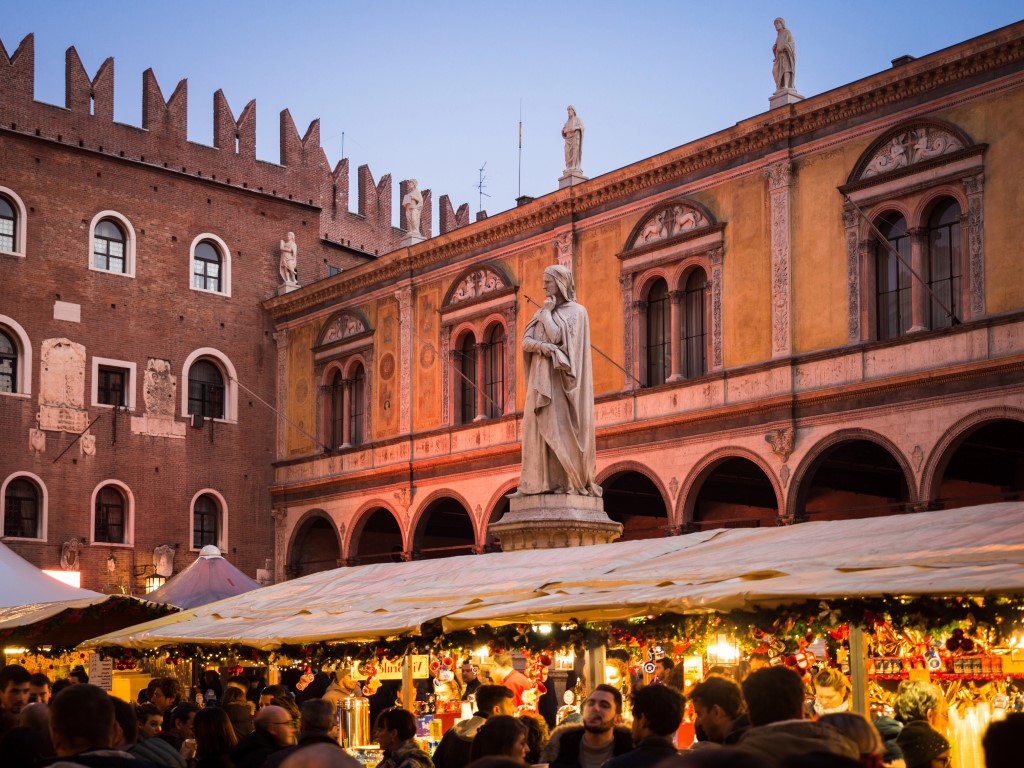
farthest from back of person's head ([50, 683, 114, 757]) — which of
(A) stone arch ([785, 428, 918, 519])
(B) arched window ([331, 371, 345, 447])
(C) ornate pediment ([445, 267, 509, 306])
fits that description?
(B) arched window ([331, 371, 345, 447])

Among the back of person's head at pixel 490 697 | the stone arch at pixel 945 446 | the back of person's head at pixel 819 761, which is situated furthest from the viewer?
the stone arch at pixel 945 446

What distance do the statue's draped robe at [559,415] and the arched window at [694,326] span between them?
11.0 m

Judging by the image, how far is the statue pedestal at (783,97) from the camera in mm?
21594

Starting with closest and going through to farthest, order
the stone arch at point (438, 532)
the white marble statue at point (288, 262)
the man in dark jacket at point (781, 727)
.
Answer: the man in dark jacket at point (781, 727) < the stone arch at point (438, 532) < the white marble statue at point (288, 262)

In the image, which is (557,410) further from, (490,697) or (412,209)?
(412,209)

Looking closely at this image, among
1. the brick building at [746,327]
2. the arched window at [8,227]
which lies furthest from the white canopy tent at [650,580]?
the arched window at [8,227]

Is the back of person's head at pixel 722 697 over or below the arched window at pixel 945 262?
below

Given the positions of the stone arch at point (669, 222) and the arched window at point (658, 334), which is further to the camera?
the arched window at point (658, 334)

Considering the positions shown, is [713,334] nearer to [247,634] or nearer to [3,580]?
[3,580]

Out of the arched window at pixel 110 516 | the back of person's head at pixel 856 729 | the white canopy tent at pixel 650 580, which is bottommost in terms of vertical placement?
the back of person's head at pixel 856 729

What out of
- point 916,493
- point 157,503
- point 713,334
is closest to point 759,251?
point 713,334

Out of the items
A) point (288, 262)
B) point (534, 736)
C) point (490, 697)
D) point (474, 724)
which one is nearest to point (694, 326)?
point (288, 262)

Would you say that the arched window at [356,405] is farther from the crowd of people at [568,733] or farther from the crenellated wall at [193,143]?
the crowd of people at [568,733]

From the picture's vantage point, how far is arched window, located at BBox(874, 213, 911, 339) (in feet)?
66.6
